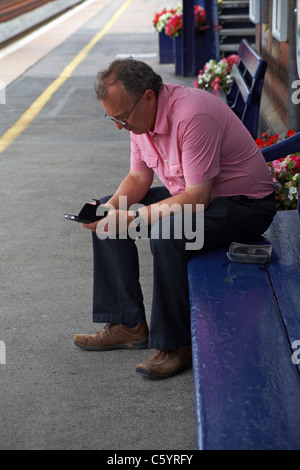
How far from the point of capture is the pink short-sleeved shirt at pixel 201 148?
3074 millimetres

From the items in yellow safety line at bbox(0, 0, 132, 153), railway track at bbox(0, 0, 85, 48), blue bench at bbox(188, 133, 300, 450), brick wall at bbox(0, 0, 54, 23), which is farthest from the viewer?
brick wall at bbox(0, 0, 54, 23)

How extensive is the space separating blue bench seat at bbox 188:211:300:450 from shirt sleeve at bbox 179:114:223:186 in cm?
34

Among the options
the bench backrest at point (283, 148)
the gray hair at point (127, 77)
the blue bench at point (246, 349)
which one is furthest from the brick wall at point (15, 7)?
the blue bench at point (246, 349)

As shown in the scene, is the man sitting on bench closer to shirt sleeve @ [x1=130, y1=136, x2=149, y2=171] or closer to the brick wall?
shirt sleeve @ [x1=130, y1=136, x2=149, y2=171]

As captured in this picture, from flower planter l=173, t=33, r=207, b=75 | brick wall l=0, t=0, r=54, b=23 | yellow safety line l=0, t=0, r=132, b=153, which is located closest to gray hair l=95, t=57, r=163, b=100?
yellow safety line l=0, t=0, r=132, b=153

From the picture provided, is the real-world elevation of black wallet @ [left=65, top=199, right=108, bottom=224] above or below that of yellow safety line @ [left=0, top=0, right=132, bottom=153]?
above

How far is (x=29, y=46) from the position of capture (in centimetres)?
1655

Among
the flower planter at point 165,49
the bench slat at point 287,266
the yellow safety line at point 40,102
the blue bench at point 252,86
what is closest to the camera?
the bench slat at point 287,266

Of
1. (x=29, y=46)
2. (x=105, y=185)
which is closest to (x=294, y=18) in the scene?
(x=105, y=185)

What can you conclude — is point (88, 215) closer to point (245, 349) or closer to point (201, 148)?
point (201, 148)

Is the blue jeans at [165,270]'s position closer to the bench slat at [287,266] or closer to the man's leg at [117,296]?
the man's leg at [117,296]

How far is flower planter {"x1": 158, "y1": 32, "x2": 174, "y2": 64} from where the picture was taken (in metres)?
12.9

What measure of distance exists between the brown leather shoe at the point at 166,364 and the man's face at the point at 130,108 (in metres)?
0.98

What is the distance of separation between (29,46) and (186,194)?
46.9 ft
